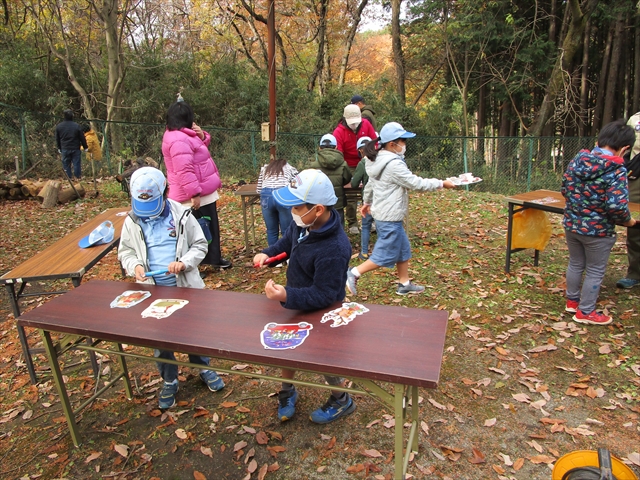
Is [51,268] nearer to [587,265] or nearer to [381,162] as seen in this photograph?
[381,162]

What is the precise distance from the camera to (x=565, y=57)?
13.0 metres

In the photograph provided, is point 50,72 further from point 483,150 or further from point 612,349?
point 612,349

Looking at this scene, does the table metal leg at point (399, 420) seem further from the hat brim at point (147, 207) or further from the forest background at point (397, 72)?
the forest background at point (397, 72)

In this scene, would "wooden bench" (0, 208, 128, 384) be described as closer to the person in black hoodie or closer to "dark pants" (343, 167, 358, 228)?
"dark pants" (343, 167, 358, 228)

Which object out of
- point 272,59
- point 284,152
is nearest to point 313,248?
point 272,59

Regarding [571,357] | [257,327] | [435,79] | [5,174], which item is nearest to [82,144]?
[5,174]

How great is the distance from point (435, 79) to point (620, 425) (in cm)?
1928

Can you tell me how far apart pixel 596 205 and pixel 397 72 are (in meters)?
15.4

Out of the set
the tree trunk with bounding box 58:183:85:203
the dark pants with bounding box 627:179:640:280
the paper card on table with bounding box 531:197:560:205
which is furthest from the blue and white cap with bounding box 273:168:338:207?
the tree trunk with bounding box 58:183:85:203

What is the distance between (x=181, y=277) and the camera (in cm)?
328

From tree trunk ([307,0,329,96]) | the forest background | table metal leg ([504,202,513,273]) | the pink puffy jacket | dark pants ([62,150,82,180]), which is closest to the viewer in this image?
the pink puffy jacket

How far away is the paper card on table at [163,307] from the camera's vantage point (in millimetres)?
2631

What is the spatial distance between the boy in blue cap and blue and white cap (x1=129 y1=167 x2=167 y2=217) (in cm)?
90

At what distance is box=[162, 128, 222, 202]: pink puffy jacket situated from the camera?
4641 mm
